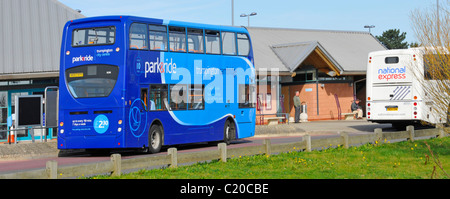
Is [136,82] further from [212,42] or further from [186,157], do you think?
[186,157]

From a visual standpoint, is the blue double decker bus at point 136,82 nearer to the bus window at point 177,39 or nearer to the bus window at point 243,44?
the bus window at point 177,39

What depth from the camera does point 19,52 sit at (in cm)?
3181

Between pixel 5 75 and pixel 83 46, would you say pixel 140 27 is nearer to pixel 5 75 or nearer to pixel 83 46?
pixel 83 46

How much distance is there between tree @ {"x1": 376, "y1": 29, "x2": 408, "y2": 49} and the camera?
11775 centimetres

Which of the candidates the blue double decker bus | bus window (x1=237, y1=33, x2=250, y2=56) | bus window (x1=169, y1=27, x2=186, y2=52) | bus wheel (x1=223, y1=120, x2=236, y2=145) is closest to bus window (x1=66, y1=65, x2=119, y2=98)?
the blue double decker bus

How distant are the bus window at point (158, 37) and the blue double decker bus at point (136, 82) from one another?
1.2 inches

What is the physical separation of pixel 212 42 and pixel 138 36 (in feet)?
13.5

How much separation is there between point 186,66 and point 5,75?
34.4ft

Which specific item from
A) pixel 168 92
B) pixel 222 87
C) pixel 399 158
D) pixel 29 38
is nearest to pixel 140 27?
pixel 168 92

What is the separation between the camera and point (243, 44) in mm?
26312

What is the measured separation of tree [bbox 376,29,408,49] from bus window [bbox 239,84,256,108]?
309ft

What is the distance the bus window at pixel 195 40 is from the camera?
76.1 feet

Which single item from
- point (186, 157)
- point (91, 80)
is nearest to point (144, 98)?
point (91, 80)
